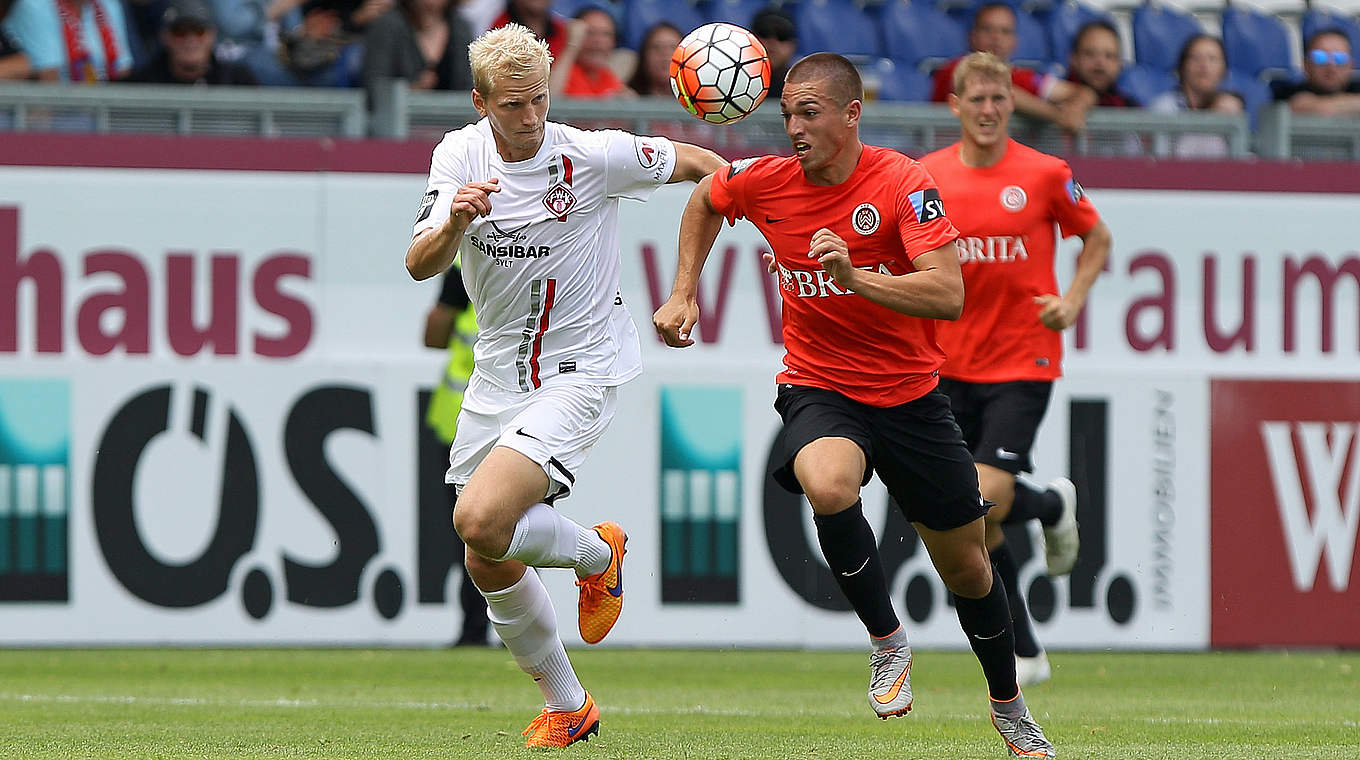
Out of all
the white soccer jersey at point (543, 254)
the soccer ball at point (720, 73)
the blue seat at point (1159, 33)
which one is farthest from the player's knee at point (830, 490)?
the blue seat at point (1159, 33)

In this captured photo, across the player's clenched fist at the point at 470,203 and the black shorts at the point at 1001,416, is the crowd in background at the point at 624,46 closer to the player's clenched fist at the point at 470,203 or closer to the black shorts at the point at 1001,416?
the black shorts at the point at 1001,416

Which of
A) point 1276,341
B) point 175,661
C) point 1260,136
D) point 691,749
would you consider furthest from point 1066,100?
point 691,749

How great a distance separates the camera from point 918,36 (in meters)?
14.0

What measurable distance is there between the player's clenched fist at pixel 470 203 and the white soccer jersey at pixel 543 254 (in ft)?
1.76

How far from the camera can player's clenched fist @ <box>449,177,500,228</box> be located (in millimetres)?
Result: 6117

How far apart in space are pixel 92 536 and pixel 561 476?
4.99m

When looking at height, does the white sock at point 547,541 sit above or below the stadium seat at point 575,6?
below

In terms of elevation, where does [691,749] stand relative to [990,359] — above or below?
below

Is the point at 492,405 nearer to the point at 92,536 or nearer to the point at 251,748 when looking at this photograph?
the point at 251,748

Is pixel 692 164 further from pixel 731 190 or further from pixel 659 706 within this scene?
pixel 659 706

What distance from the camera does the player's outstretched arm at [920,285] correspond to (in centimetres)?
605

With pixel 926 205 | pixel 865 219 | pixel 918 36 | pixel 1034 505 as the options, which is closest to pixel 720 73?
pixel 865 219

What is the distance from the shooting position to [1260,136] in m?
12.2

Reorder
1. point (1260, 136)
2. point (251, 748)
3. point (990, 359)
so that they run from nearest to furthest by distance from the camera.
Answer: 1. point (251, 748)
2. point (990, 359)
3. point (1260, 136)
